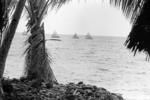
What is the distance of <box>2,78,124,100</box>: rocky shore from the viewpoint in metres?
2.33

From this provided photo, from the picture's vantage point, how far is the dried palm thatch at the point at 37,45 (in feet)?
9.46

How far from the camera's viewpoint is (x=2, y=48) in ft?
6.72

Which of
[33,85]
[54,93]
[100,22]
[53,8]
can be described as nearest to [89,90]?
[54,93]

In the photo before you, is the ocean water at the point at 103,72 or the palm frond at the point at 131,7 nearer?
the palm frond at the point at 131,7

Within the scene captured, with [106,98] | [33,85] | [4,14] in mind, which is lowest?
[106,98]

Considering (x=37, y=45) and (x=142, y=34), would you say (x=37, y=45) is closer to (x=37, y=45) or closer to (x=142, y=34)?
(x=37, y=45)

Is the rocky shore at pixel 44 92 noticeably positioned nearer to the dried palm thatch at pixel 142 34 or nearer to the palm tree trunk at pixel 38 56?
the palm tree trunk at pixel 38 56

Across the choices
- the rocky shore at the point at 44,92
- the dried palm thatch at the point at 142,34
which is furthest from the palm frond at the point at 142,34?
the rocky shore at the point at 44,92

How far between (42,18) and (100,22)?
3.80 ft

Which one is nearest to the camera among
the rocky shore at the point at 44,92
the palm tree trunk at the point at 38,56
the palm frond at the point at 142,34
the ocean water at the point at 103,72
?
the palm frond at the point at 142,34

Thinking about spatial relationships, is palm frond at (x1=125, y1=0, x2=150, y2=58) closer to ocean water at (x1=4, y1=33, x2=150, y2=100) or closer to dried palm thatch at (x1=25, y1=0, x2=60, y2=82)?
ocean water at (x1=4, y1=33, x2=150, y2=100)

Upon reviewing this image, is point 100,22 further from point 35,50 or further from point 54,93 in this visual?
point 54,93

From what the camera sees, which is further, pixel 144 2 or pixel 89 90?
pixel 89 90

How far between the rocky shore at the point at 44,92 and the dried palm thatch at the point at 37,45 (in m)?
A: 0.17
